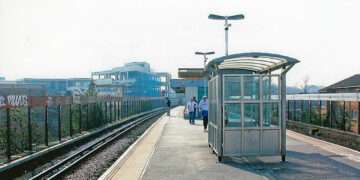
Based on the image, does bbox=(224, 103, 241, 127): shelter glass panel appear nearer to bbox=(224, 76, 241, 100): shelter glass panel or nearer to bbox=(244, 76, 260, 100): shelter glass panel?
bbox=(224, 76, 241, 100): shelter glass panel

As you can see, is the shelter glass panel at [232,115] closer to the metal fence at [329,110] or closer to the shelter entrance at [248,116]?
the shelter entrance at [248,116]

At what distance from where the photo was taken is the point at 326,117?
63.7ft

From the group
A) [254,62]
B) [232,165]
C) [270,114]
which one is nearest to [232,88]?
[270,114]

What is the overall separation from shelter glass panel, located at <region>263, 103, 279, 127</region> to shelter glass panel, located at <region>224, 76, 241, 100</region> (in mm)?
864

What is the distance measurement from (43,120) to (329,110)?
12.3 m

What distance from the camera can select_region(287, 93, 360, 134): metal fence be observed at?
16.5 metres

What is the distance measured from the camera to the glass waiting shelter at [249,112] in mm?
11516

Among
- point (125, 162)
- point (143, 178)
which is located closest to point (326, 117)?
point (125, 162)

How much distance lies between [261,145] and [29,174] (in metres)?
6.29

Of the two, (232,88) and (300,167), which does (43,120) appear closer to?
(232,88)

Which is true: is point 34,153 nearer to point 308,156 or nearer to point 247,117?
point 247,117

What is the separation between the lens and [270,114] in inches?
474

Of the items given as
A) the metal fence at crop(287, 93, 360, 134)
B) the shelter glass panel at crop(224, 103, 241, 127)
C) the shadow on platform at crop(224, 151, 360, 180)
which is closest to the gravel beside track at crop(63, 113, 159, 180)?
the shadow on platform at crop(224, 151, 360, 180)

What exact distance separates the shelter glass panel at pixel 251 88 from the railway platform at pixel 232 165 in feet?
5.93
